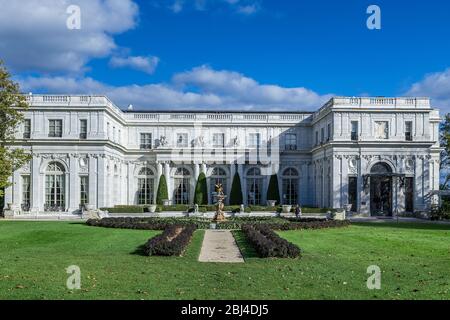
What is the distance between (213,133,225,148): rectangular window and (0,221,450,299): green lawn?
35732mm

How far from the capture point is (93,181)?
47.3 meters

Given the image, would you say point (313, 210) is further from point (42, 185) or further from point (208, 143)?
point (42, 185)

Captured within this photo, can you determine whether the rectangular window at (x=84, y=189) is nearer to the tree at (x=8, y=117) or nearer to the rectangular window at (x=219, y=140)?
the tree at (x=8, y=117)

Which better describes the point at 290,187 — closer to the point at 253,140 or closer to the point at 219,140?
the point at 253,140

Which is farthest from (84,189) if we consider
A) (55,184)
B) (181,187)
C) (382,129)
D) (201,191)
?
(382,129)

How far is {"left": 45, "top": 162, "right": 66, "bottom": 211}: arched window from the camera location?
47844mm

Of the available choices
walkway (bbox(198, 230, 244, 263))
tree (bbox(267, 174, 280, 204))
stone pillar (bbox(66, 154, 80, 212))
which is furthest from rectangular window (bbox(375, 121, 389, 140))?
stone pillar (bbox(66, 154, 80, 212))

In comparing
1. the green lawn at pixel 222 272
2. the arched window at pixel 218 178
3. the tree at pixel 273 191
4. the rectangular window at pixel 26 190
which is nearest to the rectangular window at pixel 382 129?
the tree at pixel 273 191

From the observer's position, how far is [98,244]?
22047mm

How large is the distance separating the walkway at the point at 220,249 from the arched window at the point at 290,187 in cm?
3205

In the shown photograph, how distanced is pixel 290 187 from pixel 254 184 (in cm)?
416

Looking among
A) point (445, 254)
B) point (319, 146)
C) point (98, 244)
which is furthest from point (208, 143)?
point (445, 254)

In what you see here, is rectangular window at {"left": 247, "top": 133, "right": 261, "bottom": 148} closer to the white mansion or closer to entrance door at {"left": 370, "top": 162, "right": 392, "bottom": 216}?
the white mansion

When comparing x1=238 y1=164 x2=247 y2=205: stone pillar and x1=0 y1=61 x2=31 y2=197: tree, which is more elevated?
x1=0 y1=61 x2=31 y2=197: tree
